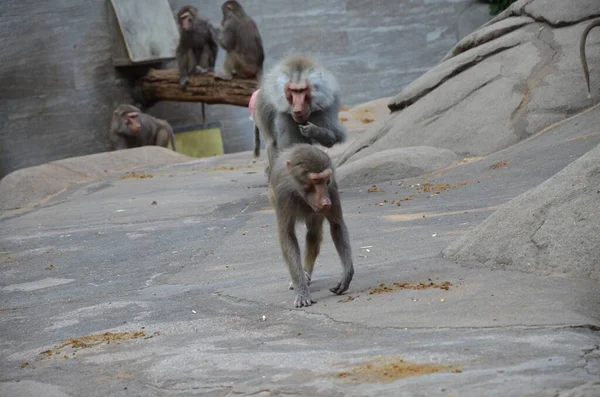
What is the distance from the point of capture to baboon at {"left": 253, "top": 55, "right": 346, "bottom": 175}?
7953 mm

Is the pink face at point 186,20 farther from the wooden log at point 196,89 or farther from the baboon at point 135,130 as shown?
the baboon at point 135,130

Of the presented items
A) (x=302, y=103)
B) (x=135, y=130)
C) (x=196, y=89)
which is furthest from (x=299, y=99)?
(x=196, y=89)

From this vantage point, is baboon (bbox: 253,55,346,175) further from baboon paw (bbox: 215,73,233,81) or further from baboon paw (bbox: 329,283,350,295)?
baboon paw (bbox: 215,73,233,81)

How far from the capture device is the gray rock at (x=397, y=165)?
32.4 ft

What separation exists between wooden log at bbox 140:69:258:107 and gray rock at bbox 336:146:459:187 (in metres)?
7.54

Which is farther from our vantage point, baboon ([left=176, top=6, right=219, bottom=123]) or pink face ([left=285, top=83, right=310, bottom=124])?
baboon ([left=176, top=6, right=219, bottom=123])

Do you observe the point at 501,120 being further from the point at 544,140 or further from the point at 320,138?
the point at 320,138

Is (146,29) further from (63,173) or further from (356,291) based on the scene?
(356,291)

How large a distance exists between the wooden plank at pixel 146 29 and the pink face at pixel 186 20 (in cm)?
77

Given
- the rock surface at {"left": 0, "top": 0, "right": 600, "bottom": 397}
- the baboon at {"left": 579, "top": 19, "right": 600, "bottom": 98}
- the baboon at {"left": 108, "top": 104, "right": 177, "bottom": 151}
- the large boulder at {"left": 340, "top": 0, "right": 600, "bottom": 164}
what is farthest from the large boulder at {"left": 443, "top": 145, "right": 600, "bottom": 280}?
the baboon at {"left": 108, "top": 104, "right": 177, "bottom": 151}

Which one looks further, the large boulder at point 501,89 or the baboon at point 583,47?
the large boulder at point 501,89

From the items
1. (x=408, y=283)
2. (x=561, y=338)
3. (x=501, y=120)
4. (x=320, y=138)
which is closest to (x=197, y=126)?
(x=501, y=120)

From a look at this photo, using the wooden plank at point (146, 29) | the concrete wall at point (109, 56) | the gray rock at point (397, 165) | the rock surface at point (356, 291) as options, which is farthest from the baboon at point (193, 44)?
the gray rock at point (397, 165)

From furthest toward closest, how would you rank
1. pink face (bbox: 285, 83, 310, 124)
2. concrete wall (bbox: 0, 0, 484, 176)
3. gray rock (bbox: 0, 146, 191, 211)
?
concrete wall (bbox: 0, 0, 484, 176) → gray rock (bbox: 0, 146, 191, 211) → pink face (bbox: 285, 83, 310, 124)
